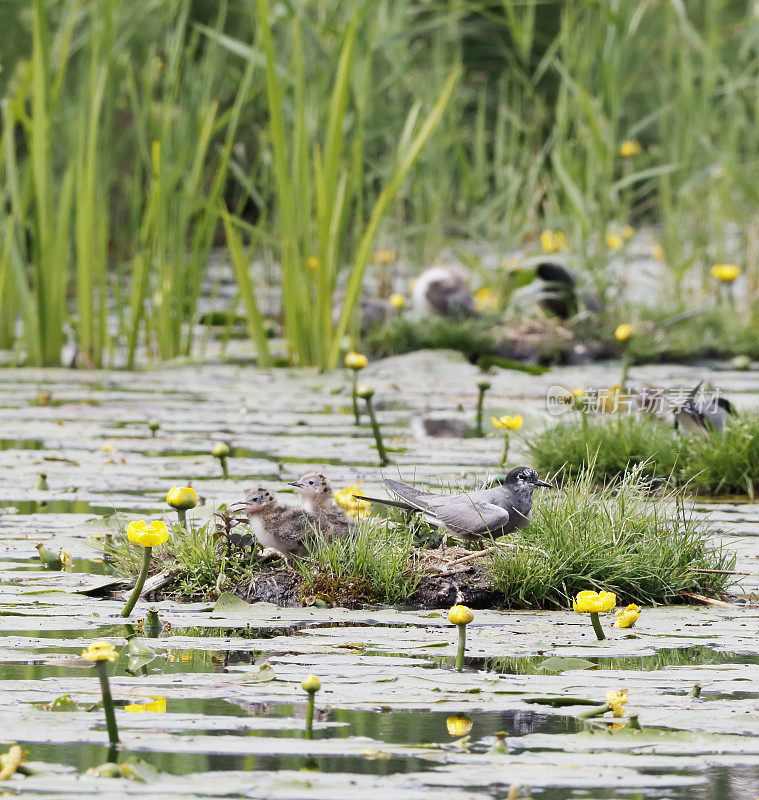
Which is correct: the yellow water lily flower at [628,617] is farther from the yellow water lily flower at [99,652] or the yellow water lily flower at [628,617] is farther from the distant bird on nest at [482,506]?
the yellow water lily flower at [99,652]

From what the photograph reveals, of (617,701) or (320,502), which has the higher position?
(320,502)

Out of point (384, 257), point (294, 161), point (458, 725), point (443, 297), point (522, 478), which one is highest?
point (294, 161)

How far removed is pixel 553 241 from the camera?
27.0 ft

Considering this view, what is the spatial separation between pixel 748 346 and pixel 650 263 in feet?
11.9

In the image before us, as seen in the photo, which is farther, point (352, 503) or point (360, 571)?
point (352, 503)

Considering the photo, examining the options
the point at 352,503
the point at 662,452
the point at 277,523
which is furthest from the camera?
the point at 662,452

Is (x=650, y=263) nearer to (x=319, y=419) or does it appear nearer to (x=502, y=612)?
(x=319, y=419)

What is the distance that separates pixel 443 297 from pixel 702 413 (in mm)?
3233

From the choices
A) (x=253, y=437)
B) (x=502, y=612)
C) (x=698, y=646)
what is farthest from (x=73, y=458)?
(x=698, y=646)

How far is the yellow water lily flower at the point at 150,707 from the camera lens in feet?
6.23

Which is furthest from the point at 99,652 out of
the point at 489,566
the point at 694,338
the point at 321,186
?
the point at 694,338

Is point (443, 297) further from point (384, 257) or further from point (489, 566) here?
point (489, 566)

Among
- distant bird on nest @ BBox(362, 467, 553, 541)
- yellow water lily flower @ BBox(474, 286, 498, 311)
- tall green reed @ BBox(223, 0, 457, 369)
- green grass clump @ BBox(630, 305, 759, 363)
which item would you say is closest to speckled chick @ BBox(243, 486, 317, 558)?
distant bird on nest @ BBox(362, 467, 553, 541)

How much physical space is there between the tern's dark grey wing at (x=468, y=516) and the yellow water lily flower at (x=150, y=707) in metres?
0.92
